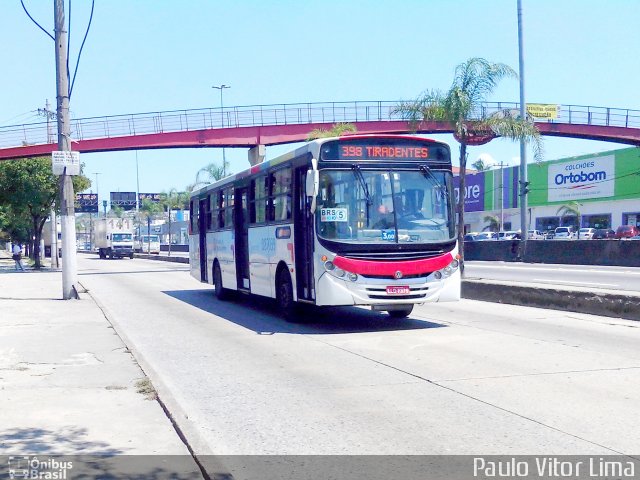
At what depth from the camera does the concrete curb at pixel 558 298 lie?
1394 cm

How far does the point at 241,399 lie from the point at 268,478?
267 centimetres

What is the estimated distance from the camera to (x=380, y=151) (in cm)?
1273

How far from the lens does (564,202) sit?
6225 centimetres


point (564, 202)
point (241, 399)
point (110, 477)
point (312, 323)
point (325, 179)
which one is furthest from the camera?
point (564, 202)

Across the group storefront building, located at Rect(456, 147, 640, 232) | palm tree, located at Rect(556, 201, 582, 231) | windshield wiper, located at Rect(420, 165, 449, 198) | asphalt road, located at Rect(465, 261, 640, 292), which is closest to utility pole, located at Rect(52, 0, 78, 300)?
windshield wiper, located at Rect(420, 165, 449, 198)

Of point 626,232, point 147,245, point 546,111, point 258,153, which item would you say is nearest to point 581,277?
point 546,111

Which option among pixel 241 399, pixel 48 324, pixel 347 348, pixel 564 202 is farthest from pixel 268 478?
pixel 564 202

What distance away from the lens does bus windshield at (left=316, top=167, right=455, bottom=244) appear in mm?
12359

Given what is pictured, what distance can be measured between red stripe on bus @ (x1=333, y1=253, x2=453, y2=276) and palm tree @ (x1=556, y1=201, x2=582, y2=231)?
4967 cm

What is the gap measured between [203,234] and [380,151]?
10.2 m

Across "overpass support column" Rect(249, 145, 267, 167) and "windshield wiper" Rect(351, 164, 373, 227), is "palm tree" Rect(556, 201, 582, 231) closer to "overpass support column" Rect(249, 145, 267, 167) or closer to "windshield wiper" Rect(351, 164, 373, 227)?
"overpass support column" Rect(249, 145, 267, 167)

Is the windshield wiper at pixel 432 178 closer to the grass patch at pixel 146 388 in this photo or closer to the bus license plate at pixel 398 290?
the bus license plate at pixel 398 290

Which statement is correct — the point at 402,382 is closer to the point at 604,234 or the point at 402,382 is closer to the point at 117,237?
the point at 604,234

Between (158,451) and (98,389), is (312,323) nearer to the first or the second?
(98,389)
